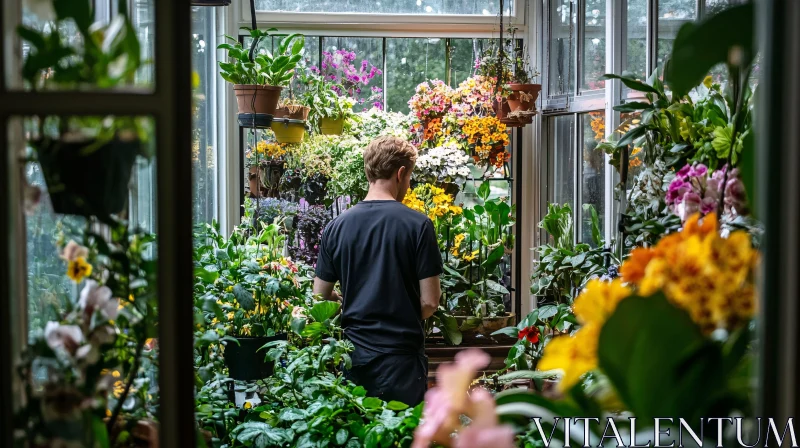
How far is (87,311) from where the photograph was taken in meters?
1.22

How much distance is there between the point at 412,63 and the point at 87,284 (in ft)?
14.3

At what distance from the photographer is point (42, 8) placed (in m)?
1.13

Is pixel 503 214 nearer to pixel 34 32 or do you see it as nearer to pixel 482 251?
pixel 482 251

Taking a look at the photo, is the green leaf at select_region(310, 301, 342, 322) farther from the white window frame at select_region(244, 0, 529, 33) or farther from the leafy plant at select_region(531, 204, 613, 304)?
the white window frame at select_region(244, 0, 529, 33)

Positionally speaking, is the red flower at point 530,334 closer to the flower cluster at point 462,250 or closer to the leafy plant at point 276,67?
the flower cluster at point 462,250

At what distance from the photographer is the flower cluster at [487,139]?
513cm

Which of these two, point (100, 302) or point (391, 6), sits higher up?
point (391, 6)

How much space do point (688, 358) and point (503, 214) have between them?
13.7 ft

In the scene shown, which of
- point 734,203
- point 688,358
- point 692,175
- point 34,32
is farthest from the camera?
point 692,175

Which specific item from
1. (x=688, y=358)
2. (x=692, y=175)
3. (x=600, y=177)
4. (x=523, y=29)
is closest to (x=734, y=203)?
(x=692, y=175)

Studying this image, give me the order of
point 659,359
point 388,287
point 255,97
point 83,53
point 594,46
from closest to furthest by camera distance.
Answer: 1. point 659,359
2. point 83,53
3. point 388,287
4. point 255,97
5. point 594,46

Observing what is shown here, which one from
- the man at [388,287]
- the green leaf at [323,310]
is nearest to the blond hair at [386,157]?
the man at [388,287]

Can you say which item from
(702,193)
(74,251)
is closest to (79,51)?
(74,251)

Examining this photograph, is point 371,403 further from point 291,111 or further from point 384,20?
point 384,20
